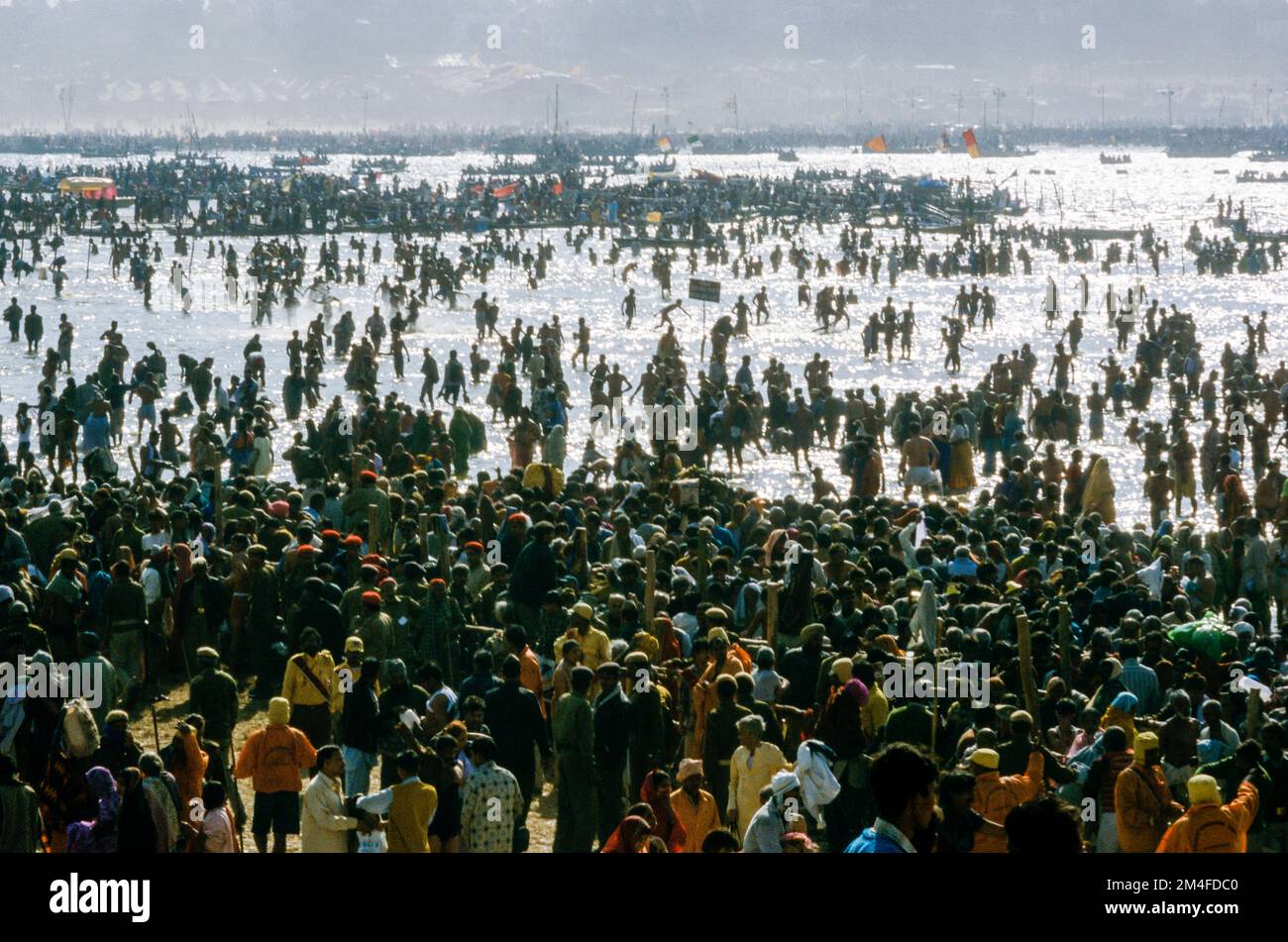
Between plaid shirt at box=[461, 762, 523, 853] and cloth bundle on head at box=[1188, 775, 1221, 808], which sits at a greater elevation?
cloth bundle on head at box=[1188, 775, 1221, 808]

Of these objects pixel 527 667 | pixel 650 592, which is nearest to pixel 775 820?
pixel 527 667

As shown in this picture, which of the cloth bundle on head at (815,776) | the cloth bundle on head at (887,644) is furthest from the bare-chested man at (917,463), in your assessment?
the cloth bundle on head at (815,776)

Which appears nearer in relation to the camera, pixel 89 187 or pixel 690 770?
pixel 690 770

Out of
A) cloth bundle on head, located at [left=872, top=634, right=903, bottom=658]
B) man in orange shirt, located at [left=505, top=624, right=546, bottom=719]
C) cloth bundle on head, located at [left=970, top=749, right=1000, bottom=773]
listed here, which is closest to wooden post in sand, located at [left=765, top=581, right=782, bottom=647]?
cloth bundle on head, located at [left=872, top=634, right=903, bottom=658]

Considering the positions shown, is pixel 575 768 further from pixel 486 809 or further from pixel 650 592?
pixel 650 592

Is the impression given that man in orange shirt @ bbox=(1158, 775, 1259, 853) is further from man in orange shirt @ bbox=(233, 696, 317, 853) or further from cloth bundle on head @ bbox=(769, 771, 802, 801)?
man in orange shirt @ bbox=(233, 696, 317, 853)
